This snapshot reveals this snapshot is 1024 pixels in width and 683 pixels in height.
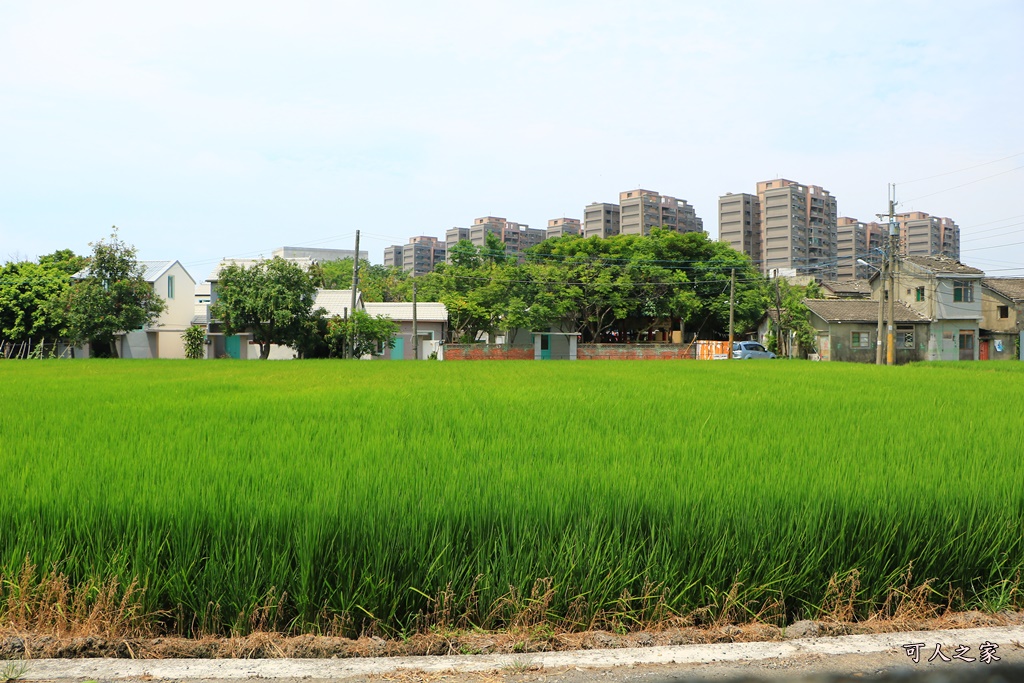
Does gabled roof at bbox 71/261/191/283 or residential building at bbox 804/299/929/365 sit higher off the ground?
gabled roof at bbox 71/261/191/283

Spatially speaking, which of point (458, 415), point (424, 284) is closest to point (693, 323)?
point (424, 284)

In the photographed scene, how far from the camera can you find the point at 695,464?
16.4 feet

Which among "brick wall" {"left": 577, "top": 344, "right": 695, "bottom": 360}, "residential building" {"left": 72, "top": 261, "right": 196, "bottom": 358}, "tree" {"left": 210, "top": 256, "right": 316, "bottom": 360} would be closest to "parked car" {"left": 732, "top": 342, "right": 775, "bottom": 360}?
"brick wall" {"left": 577, "top": 344, "right": 695, "bottom": 360}

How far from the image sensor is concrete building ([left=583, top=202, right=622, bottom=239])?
94.2 meters

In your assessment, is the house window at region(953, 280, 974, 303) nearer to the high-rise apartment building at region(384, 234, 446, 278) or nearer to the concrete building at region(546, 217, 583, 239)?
the concrete building at region(546, 217, 583, 239)

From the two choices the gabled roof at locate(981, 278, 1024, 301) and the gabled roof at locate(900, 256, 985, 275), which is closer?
the gabled roof at locate(900, 256, 985, 275)

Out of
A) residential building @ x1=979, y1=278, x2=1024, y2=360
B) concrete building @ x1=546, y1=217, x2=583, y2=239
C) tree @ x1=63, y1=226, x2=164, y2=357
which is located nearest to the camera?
tree @ x1=63, y1=226, x2=164, y2=357

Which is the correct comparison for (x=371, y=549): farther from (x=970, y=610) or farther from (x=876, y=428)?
(x=876, y=428)

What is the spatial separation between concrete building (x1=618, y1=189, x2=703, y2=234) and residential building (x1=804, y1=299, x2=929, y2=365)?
42469 mm

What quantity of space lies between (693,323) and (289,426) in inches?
1889

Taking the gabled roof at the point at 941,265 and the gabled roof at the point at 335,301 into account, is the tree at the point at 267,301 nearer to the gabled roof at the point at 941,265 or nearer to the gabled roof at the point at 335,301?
the gabled roof at the point at 335,301

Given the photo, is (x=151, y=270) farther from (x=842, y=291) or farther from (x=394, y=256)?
(x=394, y=256)

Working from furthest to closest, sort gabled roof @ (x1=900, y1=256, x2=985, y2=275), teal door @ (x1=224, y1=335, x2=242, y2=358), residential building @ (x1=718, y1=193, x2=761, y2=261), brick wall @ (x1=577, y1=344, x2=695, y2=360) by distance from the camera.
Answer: residential building @ (x1=718, y1=193, x2=761, y2=261) < brick wall @ (x1=577, y1=344, x2=695, y2=360) < gabled roof @ (x1=900, y1=256, x2=985, y2=275) < teal door @ (x1=224, y1=335, x2=242, y2=358)

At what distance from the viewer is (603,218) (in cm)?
9406
